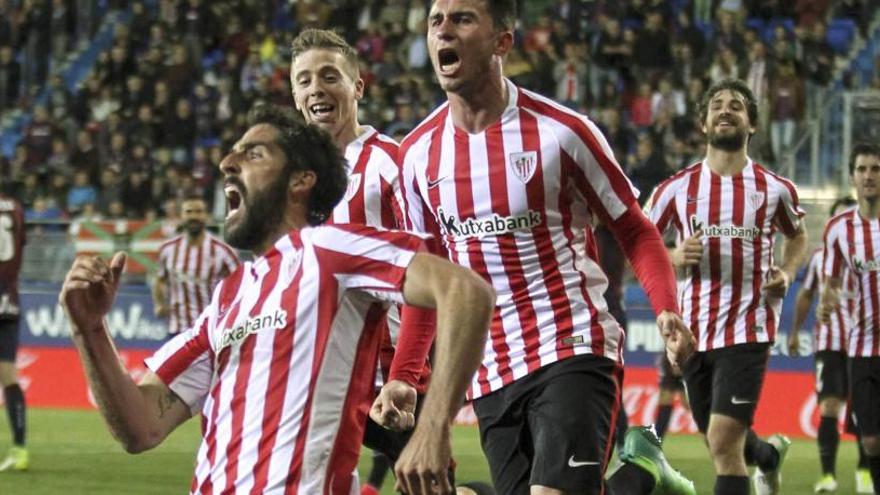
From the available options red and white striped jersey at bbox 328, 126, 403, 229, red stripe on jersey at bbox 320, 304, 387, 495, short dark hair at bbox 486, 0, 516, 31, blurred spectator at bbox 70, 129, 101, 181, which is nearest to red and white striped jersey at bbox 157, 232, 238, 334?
blurred spectator at bbox 70, 129, 101, 181

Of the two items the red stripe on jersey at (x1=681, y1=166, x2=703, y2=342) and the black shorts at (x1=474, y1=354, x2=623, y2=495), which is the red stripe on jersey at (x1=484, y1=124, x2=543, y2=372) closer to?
the black shorts at (x1=474, y1=354, x2=623, y2=495)

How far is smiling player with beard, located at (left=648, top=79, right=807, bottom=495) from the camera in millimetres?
8531

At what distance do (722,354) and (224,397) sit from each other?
500cm

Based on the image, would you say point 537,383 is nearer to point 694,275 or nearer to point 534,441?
point 534,441

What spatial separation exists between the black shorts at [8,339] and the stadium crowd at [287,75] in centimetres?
683

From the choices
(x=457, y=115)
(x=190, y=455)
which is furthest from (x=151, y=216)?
(x=457, y=115)

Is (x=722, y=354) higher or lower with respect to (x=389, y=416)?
lower

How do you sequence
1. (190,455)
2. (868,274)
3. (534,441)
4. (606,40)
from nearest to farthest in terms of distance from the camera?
1. (534,441)
2. (868,274)
3. (190,455)
4. (606,40)

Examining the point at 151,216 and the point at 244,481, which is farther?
the point at 151,216

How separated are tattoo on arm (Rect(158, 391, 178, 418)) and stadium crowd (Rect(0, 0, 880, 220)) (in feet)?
41.1

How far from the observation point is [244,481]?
3.88 metres

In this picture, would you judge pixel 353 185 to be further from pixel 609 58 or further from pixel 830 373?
pixel 609 58

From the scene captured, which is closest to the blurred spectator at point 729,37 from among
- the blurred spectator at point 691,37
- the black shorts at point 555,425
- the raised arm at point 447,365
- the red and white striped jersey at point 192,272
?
the blurred spectator at point 691,37

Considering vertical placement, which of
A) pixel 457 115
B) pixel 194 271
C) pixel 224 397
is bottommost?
pixel 194 271
